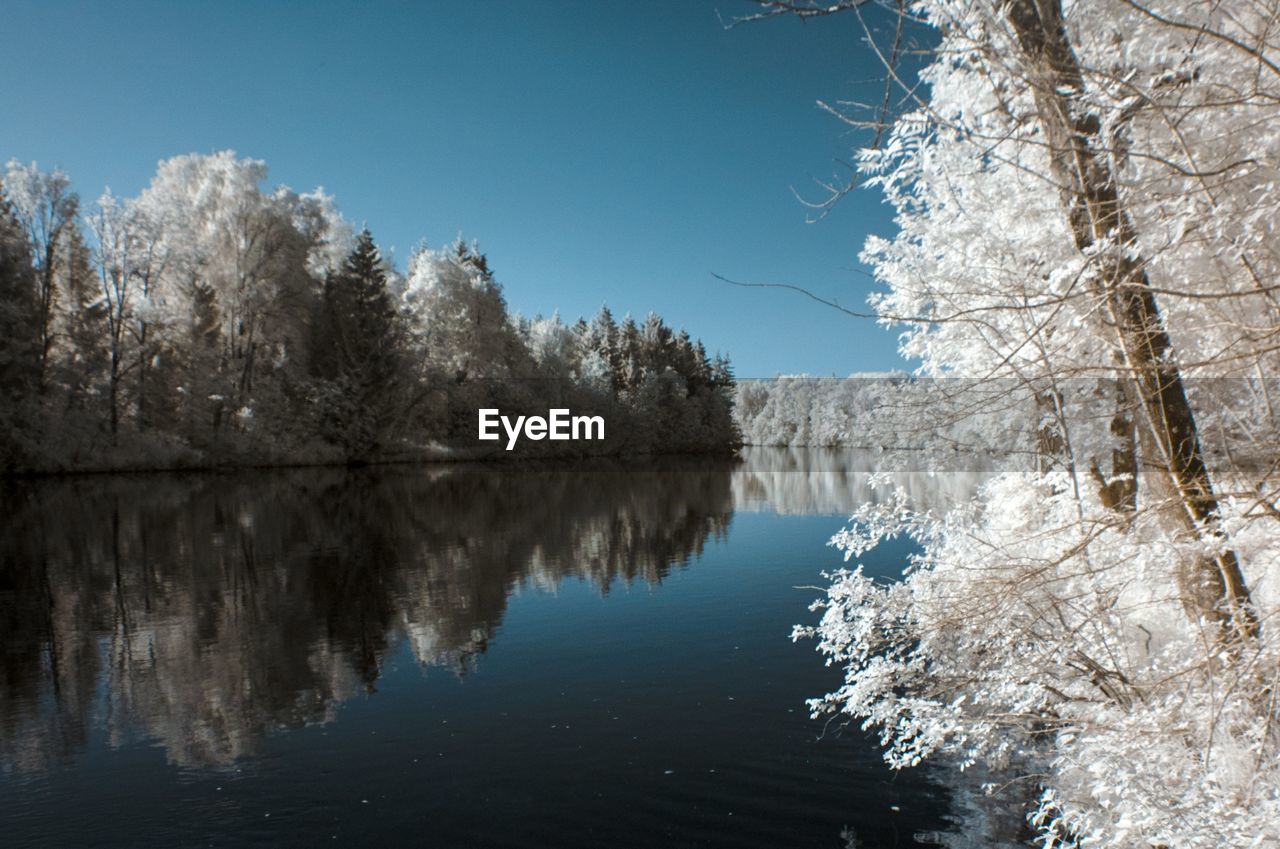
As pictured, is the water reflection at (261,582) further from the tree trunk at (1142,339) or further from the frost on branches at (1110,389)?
the tree trunk at (1142,339)

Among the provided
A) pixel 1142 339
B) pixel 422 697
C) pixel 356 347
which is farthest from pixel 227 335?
pixel 1142 339

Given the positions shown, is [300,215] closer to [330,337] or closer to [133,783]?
[330,337]

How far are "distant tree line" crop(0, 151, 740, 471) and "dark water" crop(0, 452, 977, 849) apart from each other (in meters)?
15.6

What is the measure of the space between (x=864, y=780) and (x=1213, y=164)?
4544 millimetres

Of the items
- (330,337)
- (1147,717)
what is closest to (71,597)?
(1147,717)

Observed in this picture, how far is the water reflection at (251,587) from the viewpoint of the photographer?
7301 mm

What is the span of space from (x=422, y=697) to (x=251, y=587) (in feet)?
19.2

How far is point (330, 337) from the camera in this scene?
37750 millimetres

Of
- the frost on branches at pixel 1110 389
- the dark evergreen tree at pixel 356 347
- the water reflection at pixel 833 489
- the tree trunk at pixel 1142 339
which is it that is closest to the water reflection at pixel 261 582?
the water reflection at pixel 833 489

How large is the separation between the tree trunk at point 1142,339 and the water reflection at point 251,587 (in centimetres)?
655

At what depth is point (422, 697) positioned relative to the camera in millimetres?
7703

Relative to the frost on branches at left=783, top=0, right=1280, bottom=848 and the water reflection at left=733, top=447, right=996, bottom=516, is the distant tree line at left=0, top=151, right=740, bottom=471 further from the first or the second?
the frost on branches at left=783, top=0, right=1280, bottom=848

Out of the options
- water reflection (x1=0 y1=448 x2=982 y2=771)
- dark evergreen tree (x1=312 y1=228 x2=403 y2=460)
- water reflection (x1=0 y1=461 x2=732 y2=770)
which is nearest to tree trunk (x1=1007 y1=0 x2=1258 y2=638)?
water reflection (x1=0 y1=448 x2=982 y2=771)

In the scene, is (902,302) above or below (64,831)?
above
